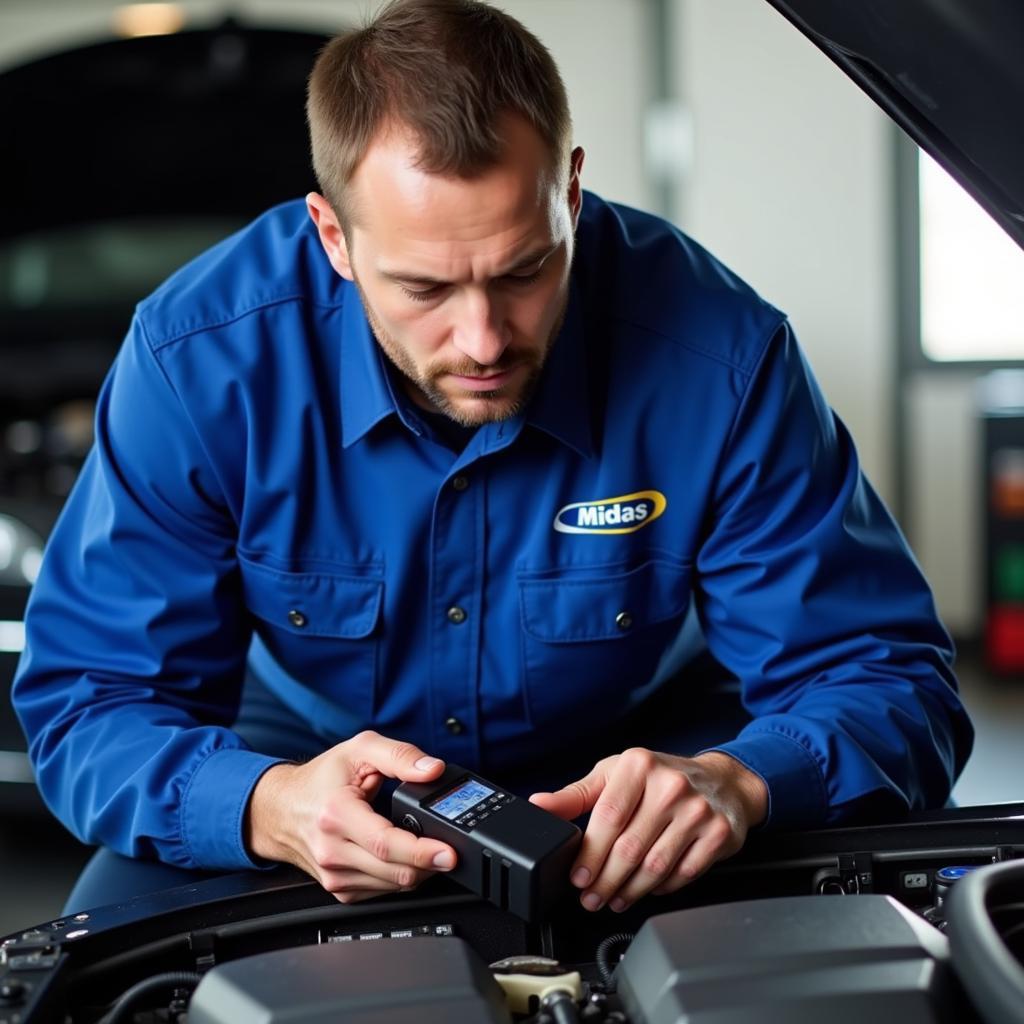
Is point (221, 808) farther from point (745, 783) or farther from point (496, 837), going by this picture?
point (745, 783)

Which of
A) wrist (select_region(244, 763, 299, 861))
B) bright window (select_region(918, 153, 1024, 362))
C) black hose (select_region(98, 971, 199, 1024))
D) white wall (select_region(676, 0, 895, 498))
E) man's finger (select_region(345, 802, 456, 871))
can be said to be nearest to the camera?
black hose (select_region(98, 971, 199, 1024))

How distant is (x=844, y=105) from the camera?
4312 mm

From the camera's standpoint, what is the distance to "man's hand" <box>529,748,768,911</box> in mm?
975

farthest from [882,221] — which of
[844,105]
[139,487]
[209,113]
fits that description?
[139,487]

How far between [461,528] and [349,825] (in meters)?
0.45

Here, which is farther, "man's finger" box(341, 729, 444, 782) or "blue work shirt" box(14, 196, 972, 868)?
"blue work shirt" box(14, 196, 972, 868)

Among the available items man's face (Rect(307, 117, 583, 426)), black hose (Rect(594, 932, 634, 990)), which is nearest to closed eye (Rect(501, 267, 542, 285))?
man's face (Rect(307, 117, 583, 426))

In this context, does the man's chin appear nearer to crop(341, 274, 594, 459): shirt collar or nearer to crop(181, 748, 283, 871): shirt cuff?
crop(341, 274, 594, 459): shirt collar

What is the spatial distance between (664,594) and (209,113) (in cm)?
257

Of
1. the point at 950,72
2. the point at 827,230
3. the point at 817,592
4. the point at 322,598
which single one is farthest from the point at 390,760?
the point at 827,230

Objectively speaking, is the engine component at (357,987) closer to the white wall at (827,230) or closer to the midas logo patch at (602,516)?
the midas logo patch at (602,516)

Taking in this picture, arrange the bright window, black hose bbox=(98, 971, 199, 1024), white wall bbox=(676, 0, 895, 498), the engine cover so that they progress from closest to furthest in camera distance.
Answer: the engine cover → black hose bbox=(98, 971, 199, 1024) → white wall bbox=(676, 0, 895, 498) → the bright window

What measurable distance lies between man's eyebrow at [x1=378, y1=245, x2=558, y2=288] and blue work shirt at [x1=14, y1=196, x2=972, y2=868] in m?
0.20

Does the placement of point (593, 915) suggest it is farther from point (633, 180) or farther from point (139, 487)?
point (633, 180)
